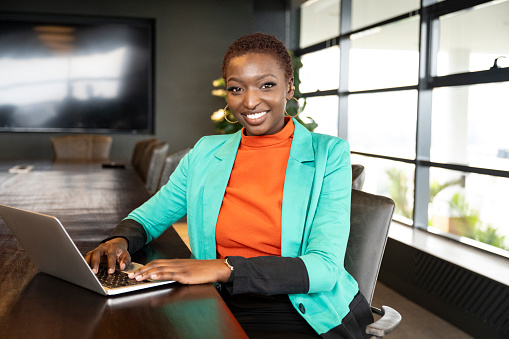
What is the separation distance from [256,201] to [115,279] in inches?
18.1

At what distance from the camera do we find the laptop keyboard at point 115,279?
3.59ft

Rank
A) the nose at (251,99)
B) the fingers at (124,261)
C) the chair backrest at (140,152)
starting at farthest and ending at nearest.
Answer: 1. the chair backrest at (140,152)
2. the nose at (251,99)
3. the fingers at (124,261)

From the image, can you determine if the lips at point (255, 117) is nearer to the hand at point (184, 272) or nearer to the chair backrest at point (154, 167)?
the hand at point (184, 272)

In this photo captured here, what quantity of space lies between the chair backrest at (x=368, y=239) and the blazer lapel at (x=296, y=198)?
17 cm

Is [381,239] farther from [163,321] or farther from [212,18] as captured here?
[212,18]

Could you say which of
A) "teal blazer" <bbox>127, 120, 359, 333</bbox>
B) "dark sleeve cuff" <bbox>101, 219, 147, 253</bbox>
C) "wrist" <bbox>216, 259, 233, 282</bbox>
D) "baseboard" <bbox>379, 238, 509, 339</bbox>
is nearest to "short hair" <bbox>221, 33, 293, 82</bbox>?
"teal blazer" <bbox>127, 120, 359, 333</bbox>

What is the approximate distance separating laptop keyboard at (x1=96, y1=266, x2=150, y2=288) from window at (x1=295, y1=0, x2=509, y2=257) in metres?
2.64

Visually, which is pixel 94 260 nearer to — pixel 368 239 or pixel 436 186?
pixel 368 239

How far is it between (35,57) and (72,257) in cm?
637

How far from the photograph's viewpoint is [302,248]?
4.53 feet

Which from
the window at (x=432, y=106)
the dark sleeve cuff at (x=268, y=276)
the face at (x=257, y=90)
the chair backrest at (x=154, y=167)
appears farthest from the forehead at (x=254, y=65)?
the chair backrest at (x=154, y=167)

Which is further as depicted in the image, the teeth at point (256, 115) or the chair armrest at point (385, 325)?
the teeth at point (256, 115)

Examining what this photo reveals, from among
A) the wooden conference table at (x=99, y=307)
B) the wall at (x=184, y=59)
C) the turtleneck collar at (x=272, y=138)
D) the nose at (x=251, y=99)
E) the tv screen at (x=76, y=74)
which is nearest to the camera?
the wooden conference table at (x=99, y=307)

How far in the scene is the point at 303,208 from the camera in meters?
1.38
